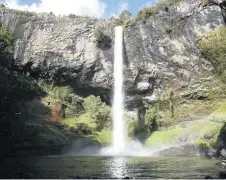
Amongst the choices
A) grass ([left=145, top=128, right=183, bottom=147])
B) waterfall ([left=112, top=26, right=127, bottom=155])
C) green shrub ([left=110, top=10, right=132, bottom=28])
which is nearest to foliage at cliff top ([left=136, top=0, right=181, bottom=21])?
green shrub ([left=110, top=10, right=132, bottom=28])

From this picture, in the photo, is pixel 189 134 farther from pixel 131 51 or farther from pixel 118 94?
pixel 131 51

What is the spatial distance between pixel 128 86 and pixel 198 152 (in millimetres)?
17007

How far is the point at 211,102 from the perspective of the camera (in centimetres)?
4366

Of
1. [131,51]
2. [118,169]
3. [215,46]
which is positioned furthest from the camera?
[131,51]

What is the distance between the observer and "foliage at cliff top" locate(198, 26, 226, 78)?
41.9 meters

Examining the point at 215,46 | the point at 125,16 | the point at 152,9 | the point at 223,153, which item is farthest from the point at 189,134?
the point at 125,16

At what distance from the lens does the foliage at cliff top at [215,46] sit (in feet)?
138

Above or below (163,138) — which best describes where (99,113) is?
above

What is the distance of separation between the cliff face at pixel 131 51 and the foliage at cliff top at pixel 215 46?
0.73m

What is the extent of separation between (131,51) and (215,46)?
1058 centimetres

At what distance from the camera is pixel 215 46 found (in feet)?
139

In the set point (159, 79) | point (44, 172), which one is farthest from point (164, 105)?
point (44, 172)

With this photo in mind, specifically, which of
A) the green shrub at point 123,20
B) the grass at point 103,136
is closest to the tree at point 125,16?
the green shrub at point 123,20

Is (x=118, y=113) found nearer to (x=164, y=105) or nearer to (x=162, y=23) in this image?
(x=164, y=105)
